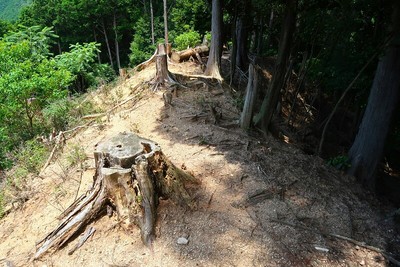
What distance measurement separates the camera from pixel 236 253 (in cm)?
376

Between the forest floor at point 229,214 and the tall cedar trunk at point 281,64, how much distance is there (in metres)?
0.53

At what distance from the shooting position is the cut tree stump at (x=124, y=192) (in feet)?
12.7

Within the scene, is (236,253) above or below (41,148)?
above

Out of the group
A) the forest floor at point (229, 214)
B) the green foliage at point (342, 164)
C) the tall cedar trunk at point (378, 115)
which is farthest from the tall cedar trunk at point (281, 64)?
the tall cedar trunk at point (378, 115)

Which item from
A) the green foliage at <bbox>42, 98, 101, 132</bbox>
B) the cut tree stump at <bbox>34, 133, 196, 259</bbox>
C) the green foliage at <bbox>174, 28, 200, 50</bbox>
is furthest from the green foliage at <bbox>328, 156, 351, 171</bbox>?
the green foliage at <bbox>174, 28, 200, 50</bbox>

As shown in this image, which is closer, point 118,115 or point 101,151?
point 101,151

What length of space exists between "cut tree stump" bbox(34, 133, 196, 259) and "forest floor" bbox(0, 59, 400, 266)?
4.8 inches

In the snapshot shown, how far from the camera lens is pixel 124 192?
3.98m

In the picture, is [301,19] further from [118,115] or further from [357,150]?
[118,115]

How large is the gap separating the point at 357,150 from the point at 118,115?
5699mm

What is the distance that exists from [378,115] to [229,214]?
4.04m

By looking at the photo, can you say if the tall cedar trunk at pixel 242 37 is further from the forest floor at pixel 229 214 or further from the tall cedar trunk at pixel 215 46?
the forest floor at pixel 229 214

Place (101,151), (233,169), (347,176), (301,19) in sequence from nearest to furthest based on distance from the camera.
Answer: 1. (101,151)
2. (233,169)
3. (347,176)
4. (301,19)

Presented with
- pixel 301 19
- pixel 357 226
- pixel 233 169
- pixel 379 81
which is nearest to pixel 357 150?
pixel 379 81
